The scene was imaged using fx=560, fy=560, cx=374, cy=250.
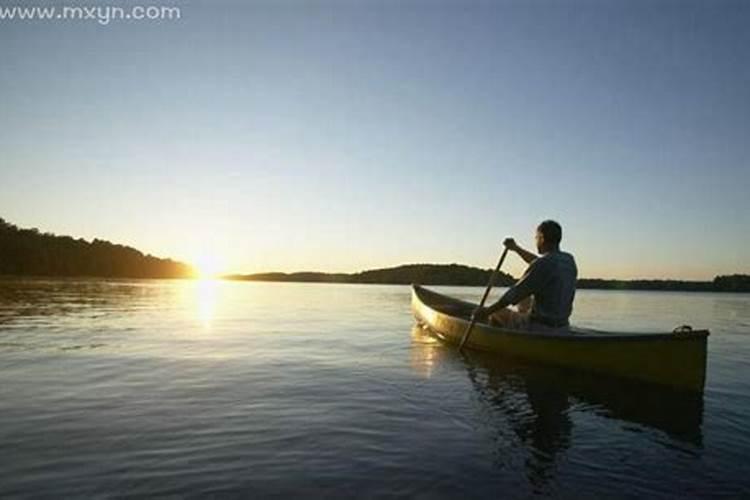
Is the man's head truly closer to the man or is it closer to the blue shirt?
the man

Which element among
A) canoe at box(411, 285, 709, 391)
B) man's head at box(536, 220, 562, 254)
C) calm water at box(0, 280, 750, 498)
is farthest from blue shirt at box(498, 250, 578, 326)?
calm water at box(0, 280, 750, 498)

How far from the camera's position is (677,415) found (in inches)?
339

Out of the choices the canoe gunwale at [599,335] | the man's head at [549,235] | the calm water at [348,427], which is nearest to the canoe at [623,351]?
the canoe gunwale at [599,335]

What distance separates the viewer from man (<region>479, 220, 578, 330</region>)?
11508 millimetres

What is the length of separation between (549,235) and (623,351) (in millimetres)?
2676

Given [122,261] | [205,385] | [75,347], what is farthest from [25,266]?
[205,385]

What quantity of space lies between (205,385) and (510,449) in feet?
19.0

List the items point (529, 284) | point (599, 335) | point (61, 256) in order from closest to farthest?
point (599, 335)
point (529, 284)
point (61, 256)

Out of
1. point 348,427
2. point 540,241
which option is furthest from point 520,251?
point 348,427

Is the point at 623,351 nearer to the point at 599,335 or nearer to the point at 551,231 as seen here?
the point at 599,335

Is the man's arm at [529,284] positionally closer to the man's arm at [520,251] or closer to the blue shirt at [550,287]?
the blue shirt at [550,287]

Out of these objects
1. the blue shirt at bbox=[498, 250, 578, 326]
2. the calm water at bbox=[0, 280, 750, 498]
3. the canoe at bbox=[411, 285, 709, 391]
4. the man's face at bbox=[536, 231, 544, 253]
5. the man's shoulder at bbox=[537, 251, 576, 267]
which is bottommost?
the calm water at bbox=[0, 280, 750, 498]

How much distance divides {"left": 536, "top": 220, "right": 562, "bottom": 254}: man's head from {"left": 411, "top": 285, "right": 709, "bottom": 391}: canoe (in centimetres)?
187

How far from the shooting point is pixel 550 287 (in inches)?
466
